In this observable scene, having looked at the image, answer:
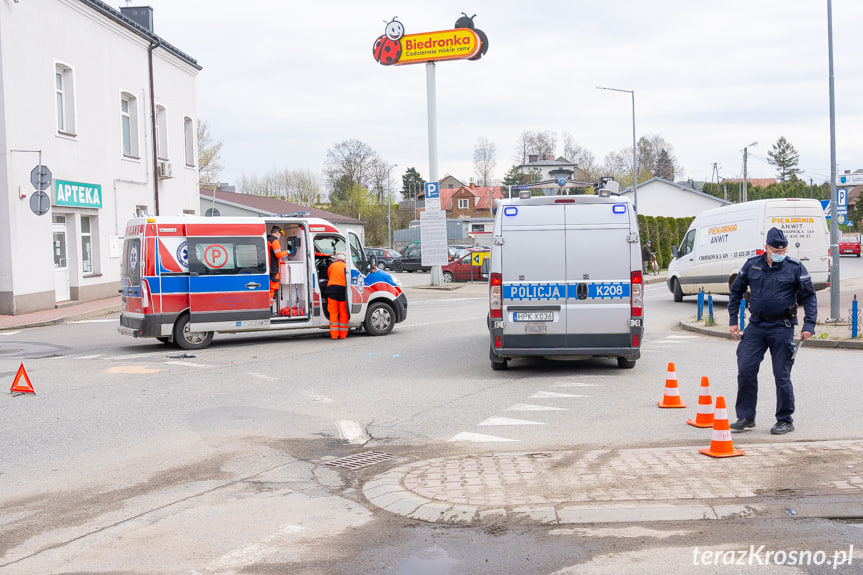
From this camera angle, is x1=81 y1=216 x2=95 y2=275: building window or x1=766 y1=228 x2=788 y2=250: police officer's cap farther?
x1=81 y1=216 x2=95 y2=275: building window

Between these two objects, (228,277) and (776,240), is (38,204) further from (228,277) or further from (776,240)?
(776,240)

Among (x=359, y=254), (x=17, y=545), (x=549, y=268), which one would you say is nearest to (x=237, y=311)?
(x=359, y=254)

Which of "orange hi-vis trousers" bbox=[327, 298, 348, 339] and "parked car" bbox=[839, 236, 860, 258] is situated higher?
"parked car" bbox=[839, 236, 860, 258]

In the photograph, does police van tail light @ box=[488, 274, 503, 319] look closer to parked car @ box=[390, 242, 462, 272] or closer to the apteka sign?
the apteka sign

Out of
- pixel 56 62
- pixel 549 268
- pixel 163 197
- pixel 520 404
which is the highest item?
pixel 56 62

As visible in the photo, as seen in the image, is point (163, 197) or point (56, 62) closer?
point (56, 62)

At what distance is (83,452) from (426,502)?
12.2 feet

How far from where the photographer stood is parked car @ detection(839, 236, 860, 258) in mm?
59281

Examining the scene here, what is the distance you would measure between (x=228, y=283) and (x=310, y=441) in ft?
25.8

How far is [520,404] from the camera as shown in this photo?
9516 mm

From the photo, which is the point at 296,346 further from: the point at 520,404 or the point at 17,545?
the point at 17,545

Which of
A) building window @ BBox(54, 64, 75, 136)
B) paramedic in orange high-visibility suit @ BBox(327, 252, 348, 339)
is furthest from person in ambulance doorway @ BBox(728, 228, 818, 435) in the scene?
building window @ BBox(54, 64, 75, 136)

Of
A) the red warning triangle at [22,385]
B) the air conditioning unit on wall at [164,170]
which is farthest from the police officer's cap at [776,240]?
the air conditioning unit on wall at [164,170]

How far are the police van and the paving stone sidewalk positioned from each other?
4.21 m
